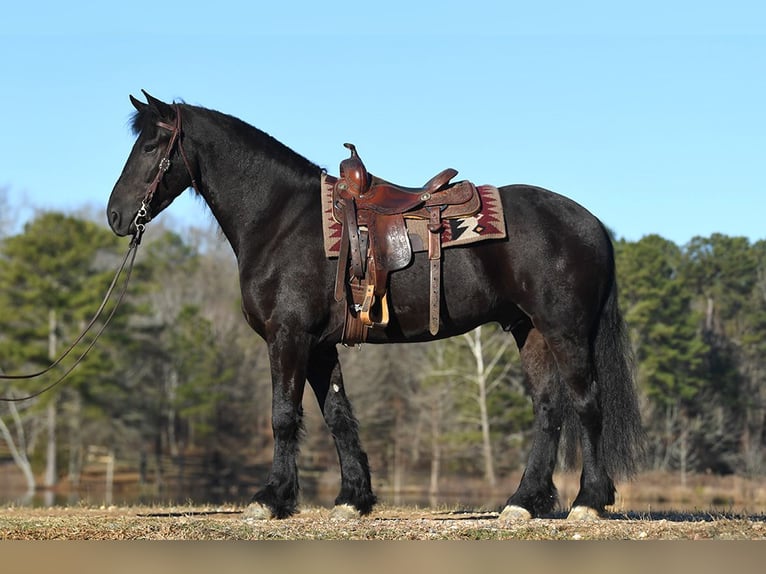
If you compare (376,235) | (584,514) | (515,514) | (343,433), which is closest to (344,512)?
(343,433)

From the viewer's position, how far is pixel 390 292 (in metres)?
7.49

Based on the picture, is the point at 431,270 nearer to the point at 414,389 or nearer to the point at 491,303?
the point at 491,303

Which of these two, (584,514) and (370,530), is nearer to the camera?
(370,530)

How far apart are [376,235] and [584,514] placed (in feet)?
8.91

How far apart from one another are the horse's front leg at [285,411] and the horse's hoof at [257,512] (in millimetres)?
57

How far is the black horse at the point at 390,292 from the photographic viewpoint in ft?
24.3

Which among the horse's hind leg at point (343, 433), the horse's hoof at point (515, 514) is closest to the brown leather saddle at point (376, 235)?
the horse's hind leg at point (343, 433)

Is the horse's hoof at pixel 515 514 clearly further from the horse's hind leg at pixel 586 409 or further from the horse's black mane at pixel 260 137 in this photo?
the horse's black mane at pixel 260 137

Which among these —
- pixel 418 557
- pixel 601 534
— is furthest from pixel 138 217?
pixel 601 534

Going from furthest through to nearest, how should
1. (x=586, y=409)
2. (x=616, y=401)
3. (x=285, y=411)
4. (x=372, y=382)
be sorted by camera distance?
(x=372, y=382), (x=616, y=401), (x=586, y=409), (x=285, y=411)

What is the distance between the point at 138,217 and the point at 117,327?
33501 millimetres

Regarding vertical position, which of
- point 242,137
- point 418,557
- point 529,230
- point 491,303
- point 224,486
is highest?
point 242,137

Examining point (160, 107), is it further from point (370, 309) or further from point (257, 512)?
point (257, 512)

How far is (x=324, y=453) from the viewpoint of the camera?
42.9 metres
